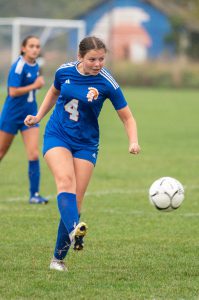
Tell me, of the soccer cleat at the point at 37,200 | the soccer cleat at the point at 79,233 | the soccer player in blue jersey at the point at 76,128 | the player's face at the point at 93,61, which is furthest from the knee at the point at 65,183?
the soccer cleat at the point at 37,200

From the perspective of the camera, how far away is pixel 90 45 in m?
6.97

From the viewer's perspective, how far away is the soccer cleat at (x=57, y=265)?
722 centimetres

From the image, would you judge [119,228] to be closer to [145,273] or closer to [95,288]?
[145,273]

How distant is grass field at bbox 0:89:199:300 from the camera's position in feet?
21.7

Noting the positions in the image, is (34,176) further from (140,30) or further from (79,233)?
(140,30)

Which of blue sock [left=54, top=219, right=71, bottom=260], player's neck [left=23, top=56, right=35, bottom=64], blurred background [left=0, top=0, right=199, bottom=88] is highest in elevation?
blurred background [left=0, top=0, right=199, bottom=88]

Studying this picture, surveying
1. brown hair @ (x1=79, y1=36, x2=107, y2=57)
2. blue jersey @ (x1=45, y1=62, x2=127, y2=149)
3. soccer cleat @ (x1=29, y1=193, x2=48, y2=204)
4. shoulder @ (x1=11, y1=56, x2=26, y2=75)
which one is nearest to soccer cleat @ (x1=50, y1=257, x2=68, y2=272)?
blue jersey @ (x1=45, y1=62, x2=127, y2=149)

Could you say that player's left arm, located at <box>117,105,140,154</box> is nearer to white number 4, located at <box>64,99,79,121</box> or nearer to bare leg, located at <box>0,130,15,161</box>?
white number 4, located at <box>64,99,79,121</box>

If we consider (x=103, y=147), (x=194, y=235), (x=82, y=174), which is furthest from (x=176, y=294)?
(x=103, y=147)

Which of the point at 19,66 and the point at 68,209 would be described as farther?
the point at 19,66

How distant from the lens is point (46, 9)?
67.6 meters

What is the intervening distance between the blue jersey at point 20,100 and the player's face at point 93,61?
429 centimetres

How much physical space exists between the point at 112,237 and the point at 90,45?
8.49ft

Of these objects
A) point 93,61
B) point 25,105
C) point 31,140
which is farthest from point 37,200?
point 93,61
